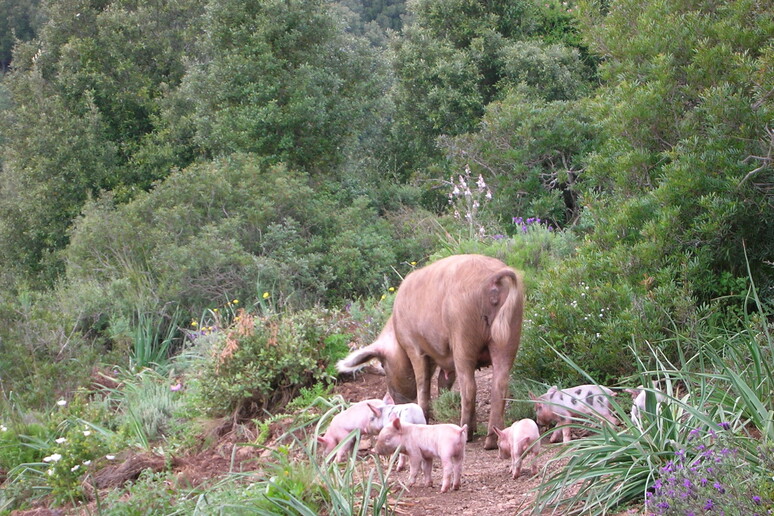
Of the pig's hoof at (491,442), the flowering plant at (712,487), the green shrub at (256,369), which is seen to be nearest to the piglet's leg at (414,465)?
the pig's hoof at (491,442)

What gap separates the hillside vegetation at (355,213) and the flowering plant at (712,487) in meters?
0.03

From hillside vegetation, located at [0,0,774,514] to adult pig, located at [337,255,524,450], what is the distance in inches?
29.5

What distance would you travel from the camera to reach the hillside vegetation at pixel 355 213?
6.47m

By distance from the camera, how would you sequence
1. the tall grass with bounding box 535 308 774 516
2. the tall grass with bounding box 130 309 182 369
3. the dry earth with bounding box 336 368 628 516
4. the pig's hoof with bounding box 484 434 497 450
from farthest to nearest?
the tall grass with bounding box 130 309 182 369 → the pig's hoof with bounding box 484 434 497 450 → the dry earth with bounding box 336 368 628 516 → the tall grass with bounding box 535 308 774 516

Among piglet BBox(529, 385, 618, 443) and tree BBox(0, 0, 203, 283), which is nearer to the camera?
piglet BBox(529, 385, 618, 443)

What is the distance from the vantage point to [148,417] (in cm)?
855

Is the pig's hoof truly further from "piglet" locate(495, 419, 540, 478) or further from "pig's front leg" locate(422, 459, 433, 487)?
"pig's front leg" locate(422, 459, 433, 487)

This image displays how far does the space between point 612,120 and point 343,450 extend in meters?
3.83

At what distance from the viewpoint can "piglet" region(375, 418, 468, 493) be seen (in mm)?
4832

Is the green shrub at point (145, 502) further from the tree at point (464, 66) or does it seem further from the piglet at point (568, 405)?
the tree at point (464, 66)

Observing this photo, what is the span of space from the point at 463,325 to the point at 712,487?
2.53 metres

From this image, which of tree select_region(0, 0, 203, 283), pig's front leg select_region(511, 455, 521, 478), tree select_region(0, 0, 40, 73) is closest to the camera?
pig's front leg select_region(511, 455, 521, 478)

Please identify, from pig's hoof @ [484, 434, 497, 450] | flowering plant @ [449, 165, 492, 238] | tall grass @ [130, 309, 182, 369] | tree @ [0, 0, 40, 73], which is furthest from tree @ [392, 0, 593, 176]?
tree @ [0, 0, 40, 73]

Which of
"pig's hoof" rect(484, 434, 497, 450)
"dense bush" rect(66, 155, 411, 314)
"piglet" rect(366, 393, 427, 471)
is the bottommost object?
"dense bush" rect(66, 155, 411, 314)
